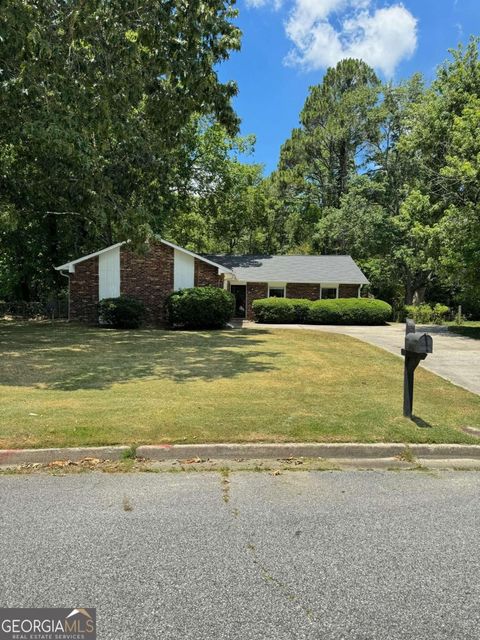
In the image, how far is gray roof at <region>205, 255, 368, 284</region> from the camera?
29531 mm

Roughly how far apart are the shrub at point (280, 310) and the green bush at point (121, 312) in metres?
7.91

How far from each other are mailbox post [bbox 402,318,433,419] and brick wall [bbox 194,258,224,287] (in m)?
17.5

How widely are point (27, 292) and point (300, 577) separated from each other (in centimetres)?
3276

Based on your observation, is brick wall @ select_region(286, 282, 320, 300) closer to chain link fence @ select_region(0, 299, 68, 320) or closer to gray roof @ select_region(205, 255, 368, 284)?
gray roof @ select_region(205, 255, 368, 284)

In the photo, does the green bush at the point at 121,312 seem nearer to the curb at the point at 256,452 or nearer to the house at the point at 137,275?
the house at the point at 137,275

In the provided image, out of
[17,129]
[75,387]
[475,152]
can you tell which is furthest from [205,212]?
[75,387]

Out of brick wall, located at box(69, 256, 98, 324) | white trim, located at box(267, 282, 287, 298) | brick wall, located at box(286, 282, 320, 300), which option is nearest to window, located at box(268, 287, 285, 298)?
white trim, located at box(267, 282, 287, 298)

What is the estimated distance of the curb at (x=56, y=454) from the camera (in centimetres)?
465

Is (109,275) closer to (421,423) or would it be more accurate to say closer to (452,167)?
(452,167)

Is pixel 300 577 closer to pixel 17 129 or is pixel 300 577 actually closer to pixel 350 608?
pixel 350 608

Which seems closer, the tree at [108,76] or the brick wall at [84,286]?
the tree at [108,76]

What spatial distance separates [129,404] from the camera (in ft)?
21.4

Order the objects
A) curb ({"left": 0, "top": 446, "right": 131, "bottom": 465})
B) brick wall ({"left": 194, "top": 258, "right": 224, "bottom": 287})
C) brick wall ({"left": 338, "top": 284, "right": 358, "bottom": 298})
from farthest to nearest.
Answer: brick wall ({"left": 338, "top": 284, "right": 358, "bottom": 298}), brick wall ({"left": 194, "top": 258, "right": 224, "bottom": 287}), curb ({"left": 0, "top": 446, "right": 131, "bottom": 465})

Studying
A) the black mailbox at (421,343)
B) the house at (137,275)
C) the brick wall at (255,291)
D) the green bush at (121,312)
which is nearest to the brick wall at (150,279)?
the house at (137,275)
